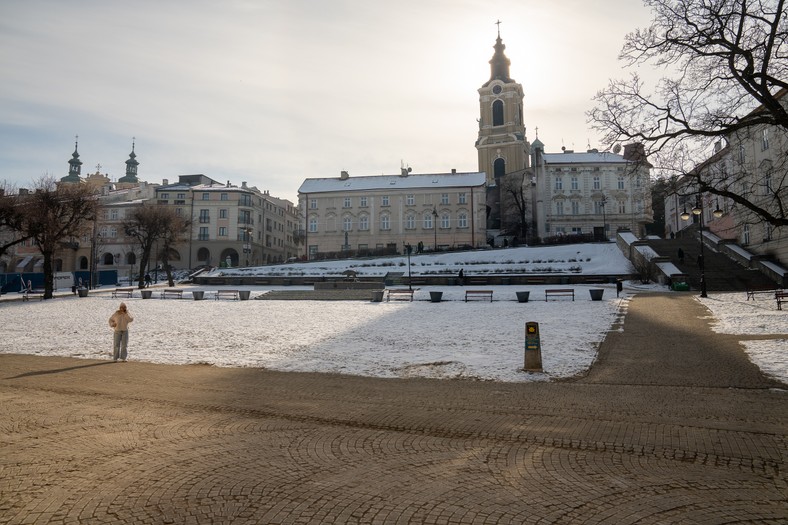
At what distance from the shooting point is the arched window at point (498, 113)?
81.8 m

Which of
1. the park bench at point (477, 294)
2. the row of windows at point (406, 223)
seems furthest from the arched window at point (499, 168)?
the park bench at point (477, 294)

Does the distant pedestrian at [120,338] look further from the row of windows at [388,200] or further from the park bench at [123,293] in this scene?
the row of windows at [388,200]

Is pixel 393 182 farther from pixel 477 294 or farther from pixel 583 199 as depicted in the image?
pixel 477 294

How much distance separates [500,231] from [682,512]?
242ft

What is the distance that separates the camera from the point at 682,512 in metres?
4.07

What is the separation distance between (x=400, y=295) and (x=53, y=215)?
24.1 metres

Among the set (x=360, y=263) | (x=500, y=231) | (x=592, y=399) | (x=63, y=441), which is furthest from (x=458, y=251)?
(x=63, y=441)

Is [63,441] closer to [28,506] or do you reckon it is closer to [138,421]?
[138,421]

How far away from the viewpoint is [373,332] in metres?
18.0

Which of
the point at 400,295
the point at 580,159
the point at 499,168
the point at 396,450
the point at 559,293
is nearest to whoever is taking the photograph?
the point at 396,450

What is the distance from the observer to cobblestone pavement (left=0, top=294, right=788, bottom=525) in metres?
4.18

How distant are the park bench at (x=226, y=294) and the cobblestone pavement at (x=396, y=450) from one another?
24.2 m

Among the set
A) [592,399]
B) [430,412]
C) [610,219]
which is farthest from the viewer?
[610,219]

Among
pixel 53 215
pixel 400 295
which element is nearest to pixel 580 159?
pixel 400 295
